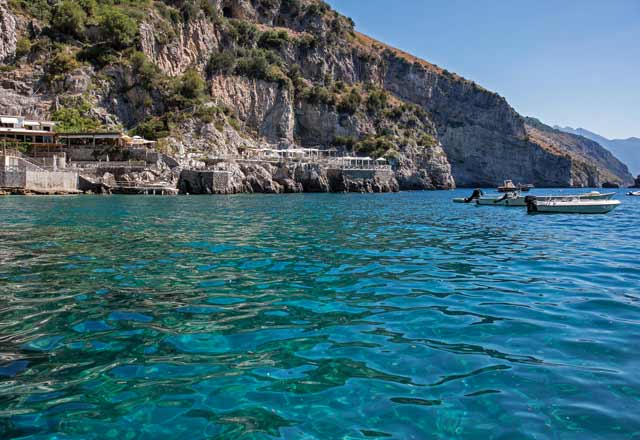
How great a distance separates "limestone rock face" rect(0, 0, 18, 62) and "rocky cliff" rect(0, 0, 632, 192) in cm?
18

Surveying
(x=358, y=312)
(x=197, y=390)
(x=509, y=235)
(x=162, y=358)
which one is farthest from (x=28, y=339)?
(x=509, y=235)

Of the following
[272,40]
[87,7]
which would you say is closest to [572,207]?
[87,7]

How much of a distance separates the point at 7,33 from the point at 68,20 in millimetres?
8513

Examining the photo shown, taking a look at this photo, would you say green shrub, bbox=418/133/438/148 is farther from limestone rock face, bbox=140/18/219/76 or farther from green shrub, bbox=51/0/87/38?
green shrub, bbox=51/0/87/38

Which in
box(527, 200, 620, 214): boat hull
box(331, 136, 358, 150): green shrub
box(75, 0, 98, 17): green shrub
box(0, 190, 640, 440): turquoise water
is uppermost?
box(75, 0, 98, 17): green shrub

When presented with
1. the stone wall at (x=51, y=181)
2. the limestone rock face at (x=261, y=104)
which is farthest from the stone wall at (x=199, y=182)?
the limestone rock face at (x=261, y=104)

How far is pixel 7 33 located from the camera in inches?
2557

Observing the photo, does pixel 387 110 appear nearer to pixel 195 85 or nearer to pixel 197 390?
pixel 195 85

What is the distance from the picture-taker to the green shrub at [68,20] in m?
68.9

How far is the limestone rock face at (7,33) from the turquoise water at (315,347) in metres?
68.9

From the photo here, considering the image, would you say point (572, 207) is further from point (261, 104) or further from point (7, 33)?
point (7, 33)

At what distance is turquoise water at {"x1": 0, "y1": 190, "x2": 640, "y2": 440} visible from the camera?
12.7ft

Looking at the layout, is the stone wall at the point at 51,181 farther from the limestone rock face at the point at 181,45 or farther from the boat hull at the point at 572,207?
the boat hull at the point at 572,207

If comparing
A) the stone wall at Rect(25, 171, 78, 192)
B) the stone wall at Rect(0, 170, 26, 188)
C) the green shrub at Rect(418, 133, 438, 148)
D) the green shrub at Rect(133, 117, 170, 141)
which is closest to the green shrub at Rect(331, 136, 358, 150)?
the green shrub at Rect(418, 133, 438, 148)
